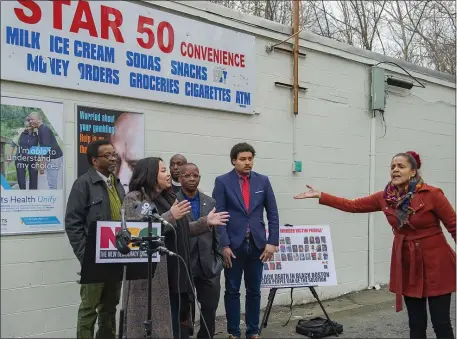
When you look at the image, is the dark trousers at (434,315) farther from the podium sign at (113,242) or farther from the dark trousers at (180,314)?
the podium sign at (113,242)

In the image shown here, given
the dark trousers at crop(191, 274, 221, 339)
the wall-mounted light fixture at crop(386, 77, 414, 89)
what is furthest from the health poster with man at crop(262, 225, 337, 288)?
the wall-mounted light fixture at crop(386, 77, 414, 89)

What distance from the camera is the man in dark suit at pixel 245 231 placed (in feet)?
16.6

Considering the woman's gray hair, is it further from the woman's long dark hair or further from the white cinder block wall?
the white cinder block wall

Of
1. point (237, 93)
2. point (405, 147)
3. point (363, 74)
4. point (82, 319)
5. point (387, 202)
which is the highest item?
point (363, 74)

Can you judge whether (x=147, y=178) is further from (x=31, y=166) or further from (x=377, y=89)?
(x=377, y=89)

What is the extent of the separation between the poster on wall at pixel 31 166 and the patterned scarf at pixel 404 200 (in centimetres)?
287

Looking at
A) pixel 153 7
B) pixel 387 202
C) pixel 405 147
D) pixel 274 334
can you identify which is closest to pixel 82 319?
pixel 274 334

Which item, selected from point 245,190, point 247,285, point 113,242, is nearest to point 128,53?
point 245,190

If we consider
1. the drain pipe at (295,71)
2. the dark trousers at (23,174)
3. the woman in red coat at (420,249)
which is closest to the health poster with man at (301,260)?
the drain pipe at (295,71)

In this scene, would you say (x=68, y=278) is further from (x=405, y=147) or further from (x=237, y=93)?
(x=405, y=147)

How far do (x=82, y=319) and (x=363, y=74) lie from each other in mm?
5502

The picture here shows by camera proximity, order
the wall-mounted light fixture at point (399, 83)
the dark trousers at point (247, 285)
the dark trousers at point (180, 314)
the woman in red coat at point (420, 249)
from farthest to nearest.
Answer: the wall-mounted light fixture at point (399, 83), the dark trousers at point (247, 285), the dark trousers at point (180, 314), the woman in red coat at point (420, 249)

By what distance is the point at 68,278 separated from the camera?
4930 millimetres

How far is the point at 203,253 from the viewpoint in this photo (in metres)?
4.46
